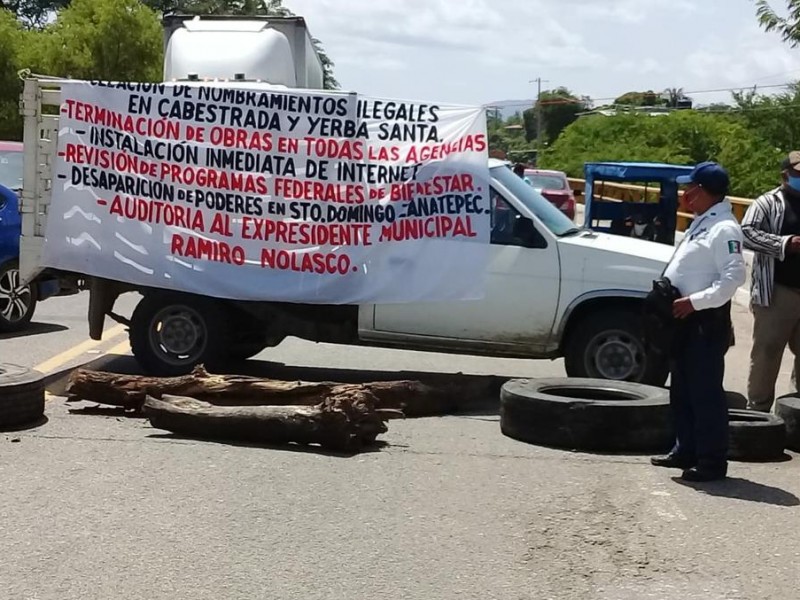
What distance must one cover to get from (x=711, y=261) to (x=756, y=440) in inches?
56.9

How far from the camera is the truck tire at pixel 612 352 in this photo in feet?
31.3

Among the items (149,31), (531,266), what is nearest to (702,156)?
(149,31)

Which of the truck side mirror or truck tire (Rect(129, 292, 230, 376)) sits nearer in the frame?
the truck side mirror

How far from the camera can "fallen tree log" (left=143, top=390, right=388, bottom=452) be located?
302 inches

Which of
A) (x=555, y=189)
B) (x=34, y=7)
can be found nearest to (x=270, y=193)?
(x=555, y=189)

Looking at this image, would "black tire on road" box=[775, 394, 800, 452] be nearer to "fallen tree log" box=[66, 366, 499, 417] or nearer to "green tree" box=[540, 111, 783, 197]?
"fallen tree log" box=[66, 366, 499, 417]

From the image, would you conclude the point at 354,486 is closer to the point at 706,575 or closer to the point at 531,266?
the point at 706,575

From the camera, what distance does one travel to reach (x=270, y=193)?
→ 9844mm

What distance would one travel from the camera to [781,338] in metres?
8.87

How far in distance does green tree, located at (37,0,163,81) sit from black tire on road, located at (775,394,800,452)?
32.1 metres

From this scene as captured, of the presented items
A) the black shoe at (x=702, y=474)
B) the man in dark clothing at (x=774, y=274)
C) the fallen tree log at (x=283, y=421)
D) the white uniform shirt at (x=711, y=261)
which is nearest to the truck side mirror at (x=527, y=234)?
the man in dark clothing at (x=774, y=274)

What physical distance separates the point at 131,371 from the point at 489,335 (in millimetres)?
3187

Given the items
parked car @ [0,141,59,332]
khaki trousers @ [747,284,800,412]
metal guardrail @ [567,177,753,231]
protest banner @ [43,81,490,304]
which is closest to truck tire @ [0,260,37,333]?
parked car @ [0,141,59,332]

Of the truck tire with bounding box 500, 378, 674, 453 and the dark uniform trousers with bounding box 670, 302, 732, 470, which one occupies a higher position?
the dark uniform trousers with bounding box 670, 302, 732, 470
